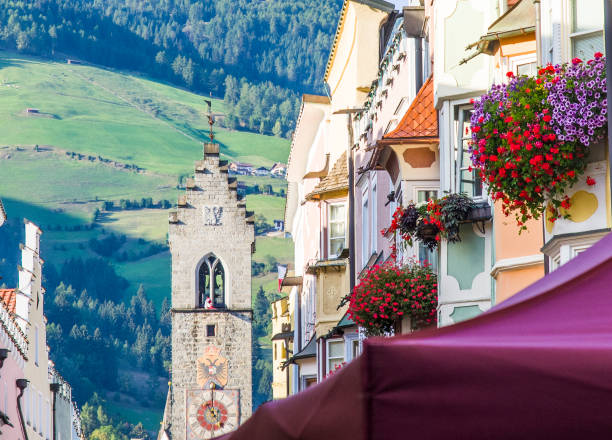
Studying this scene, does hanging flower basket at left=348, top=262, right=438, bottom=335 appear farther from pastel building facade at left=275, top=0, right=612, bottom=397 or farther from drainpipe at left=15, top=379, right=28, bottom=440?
drainpipe at left=15, top=379, right=28, bottom=440

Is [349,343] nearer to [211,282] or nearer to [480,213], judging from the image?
Result: [480,213]

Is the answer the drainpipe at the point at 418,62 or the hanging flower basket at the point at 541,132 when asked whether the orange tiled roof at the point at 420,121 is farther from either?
the hanging flower basket at the point at 541,132

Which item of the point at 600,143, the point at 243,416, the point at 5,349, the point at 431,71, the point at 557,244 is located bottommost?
the point at 243,416

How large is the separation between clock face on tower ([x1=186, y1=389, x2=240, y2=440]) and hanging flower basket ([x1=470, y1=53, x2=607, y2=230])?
52.3 metres

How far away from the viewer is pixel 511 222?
1390 centimetres

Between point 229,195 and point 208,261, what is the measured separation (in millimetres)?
3372

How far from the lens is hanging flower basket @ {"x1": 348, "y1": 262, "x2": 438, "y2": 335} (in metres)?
17.7

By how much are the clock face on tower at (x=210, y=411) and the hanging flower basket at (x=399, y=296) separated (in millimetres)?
45580

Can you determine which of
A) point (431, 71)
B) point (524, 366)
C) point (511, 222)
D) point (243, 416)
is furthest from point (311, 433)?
point (243, 416)

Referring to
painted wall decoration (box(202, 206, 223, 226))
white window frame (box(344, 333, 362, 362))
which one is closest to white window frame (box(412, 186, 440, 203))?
white window frame (box(344, 333, 362, 362))

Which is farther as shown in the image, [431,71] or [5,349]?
[5,349]

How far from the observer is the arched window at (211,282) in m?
65.4

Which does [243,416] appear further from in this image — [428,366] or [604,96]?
[428,366]

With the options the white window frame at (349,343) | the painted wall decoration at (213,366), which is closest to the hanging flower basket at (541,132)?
the white window frame at (349,343)
